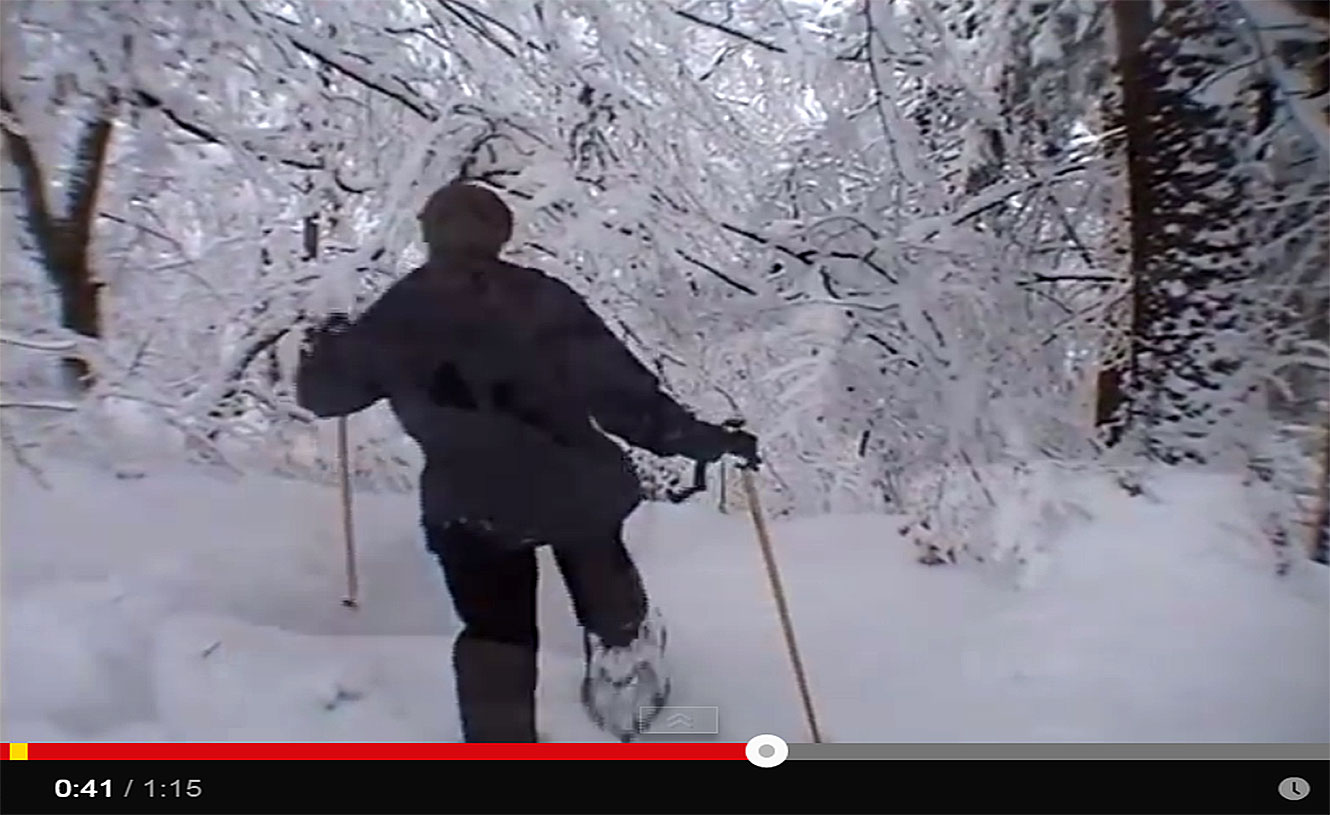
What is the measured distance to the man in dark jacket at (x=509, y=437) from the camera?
939 mm

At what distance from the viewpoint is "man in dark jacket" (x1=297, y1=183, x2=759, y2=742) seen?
0.94 m

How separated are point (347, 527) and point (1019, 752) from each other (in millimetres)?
597

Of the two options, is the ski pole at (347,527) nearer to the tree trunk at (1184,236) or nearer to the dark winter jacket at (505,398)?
the dark winter jacket at (505,398)

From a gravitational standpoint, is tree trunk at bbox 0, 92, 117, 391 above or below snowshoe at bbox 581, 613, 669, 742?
above

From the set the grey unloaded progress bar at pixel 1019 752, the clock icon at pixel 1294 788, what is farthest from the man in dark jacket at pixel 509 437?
the clock icon at pixel 1294 788

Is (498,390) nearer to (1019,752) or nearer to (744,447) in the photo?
(744,447)

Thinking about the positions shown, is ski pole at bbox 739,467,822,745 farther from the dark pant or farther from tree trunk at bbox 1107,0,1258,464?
tree trunk at bbox 1107,0,1258,464

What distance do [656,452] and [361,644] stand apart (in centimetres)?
30

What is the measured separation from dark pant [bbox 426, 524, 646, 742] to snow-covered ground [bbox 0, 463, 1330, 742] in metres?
0.02

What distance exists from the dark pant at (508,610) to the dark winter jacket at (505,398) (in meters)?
0.02

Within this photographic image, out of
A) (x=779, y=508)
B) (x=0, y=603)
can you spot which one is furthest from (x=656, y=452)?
(x=0, y=603)

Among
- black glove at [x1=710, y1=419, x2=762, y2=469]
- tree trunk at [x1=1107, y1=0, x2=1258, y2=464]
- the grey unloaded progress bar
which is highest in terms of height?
tree trunk at [x1=1107, y1=0, x2=1258, y2=464]

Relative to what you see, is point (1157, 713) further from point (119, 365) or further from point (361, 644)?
point (119, 365)

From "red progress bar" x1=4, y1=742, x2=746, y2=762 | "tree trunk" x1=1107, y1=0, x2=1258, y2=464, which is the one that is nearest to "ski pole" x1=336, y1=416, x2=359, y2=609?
"red progress bar" x1=4, y1=742, x2=746, y2=762
